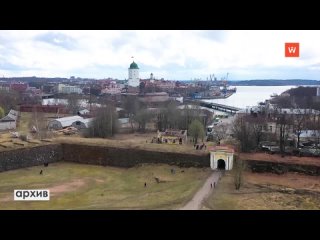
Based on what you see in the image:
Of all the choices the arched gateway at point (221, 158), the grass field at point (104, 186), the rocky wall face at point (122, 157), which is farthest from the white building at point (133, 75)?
the arched gateway at point (221, 158)

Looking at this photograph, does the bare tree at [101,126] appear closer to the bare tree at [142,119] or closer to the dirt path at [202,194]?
the bare tree at [142,119]

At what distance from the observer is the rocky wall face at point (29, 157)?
28.4 feet

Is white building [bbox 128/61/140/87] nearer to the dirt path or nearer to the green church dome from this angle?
the green church dome

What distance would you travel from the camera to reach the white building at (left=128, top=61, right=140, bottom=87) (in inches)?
833

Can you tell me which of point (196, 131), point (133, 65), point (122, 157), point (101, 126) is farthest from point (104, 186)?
point (133, 65)

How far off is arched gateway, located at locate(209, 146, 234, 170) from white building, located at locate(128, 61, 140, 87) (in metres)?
13.3

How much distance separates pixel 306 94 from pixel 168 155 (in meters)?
12.2

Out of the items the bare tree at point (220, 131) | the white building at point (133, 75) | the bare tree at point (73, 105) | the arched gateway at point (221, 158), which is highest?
the white building at point (133, 75)

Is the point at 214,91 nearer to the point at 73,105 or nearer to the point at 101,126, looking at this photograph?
the point at 73,105

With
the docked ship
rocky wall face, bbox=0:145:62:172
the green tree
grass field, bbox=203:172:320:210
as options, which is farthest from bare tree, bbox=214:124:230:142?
the docked ship

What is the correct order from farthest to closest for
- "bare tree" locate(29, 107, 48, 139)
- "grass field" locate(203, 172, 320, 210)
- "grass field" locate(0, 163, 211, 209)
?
"bare tree" locate(29, 107, 48, 139) < "grass field" locate(0, 163, 211, 209) < "grass field" locate(203, 172, 320, 210)

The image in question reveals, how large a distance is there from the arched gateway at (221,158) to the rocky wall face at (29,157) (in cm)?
394
